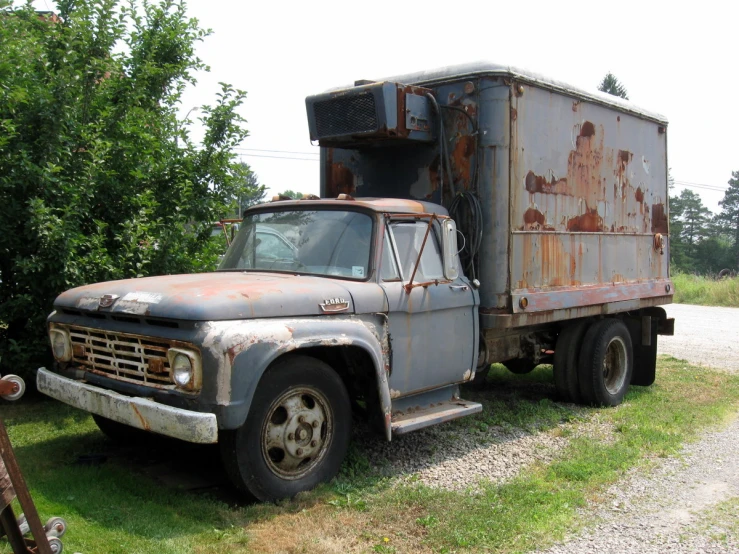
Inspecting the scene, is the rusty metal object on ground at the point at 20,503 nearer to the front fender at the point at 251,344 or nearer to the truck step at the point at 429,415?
the front fender at the point at 251,344

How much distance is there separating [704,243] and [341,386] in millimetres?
61385

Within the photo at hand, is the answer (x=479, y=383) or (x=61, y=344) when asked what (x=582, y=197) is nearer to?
(x=479, y=383)

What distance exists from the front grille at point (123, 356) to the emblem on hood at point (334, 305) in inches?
41.7

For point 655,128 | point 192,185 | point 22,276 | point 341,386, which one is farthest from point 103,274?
point 655,128

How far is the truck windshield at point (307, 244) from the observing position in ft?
17.8

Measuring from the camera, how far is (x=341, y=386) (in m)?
5.02

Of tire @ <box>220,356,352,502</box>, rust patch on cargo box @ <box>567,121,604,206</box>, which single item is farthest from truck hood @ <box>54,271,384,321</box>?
rust patch on cargo box @ <box>567,121,604,206</box>

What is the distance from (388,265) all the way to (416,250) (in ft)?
1.25

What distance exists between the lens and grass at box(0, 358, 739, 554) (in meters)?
4.11

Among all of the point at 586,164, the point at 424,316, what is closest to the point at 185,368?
the point at 424,316

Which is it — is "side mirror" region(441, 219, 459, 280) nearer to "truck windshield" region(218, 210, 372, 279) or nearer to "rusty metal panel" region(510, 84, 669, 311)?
"truck windshield" region(218, 210, 372, 279)

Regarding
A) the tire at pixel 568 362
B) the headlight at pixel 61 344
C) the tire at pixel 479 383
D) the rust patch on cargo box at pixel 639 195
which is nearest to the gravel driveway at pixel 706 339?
the rust patch on cargo box at pixel 639 195

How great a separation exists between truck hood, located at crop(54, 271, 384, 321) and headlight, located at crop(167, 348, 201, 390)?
212 mm

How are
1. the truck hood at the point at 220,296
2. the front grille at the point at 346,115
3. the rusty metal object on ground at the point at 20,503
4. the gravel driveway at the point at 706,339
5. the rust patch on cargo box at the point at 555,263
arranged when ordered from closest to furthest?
the rusty metal object on ground at the point at 20,503 → the truck hood at the point at 220,296 → the front grille at the point at 346,115 → the rust patch on cargo box at the point at 555,263 → the gravel driveway at the point at 706,339
